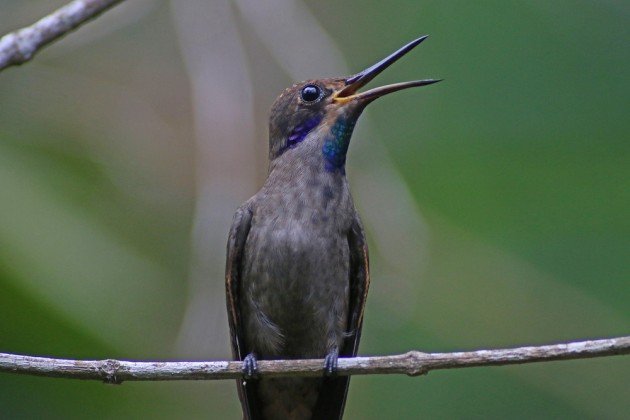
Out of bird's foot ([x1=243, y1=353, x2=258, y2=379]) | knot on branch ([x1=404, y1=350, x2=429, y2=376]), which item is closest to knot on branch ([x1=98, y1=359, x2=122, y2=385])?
bird's foot ([x1=243, y1=353, x2=258, y2=379])

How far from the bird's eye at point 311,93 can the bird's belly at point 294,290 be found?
0.76m

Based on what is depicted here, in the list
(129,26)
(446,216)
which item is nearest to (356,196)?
(446,216)

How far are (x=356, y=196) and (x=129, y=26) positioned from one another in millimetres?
2026

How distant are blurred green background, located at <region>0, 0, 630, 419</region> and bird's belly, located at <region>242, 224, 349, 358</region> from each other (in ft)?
2.02

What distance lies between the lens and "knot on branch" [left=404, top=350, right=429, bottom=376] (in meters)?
3.70

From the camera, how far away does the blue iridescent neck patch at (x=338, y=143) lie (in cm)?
512

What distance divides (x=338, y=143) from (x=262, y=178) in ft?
3.66

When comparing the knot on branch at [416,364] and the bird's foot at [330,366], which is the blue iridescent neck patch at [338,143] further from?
the knot on branch at [416,364]

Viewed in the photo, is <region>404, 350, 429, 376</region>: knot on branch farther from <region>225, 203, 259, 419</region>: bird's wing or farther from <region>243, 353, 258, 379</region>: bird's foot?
<region>225, 203, 259, 419</region>: bird's wing

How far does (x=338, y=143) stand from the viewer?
203 inches

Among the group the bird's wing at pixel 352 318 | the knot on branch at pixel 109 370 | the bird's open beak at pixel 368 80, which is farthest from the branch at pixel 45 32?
the bird's wing at pixel 352 318

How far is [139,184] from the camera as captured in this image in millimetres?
6641

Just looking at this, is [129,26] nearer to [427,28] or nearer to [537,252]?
[427,28]

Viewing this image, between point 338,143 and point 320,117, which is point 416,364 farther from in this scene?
point 320,117
